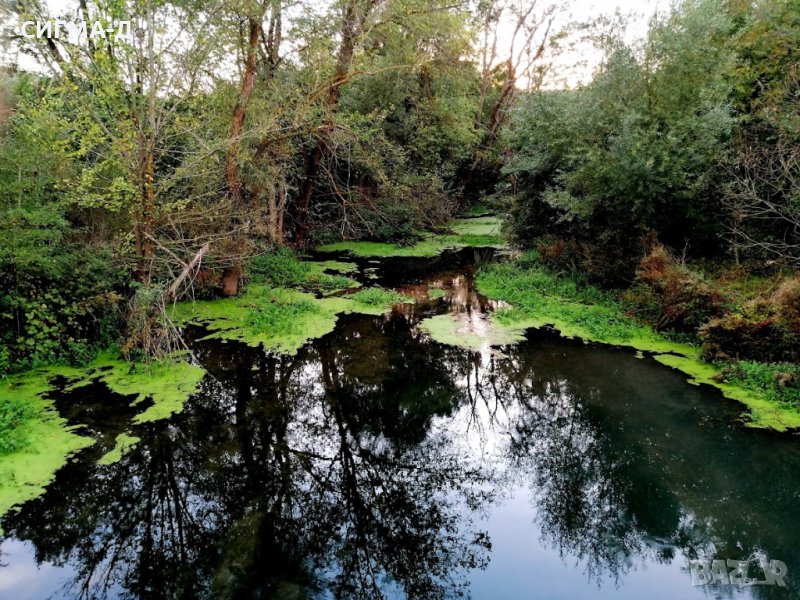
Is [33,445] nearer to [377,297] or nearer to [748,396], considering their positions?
[377,297]

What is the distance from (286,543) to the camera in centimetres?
487

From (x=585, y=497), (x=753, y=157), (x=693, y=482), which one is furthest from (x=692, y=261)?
(x=585, y=497)

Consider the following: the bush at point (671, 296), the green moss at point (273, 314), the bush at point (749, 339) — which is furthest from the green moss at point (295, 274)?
the bush at point (749, 339)

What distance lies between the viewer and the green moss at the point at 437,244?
1991 cm

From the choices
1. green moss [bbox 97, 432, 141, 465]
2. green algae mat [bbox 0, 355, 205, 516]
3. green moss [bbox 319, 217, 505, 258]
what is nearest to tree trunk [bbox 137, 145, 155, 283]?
green algae mat [bbox 0, 355, 205, 516]

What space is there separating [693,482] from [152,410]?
7.24 m

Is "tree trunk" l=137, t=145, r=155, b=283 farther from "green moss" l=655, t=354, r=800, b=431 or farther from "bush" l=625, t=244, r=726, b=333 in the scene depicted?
"bush" l=625, t=244, r=726, b=333

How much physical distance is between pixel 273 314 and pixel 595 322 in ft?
24.0

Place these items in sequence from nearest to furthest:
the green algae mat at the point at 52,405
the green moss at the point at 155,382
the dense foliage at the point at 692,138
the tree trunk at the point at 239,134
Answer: the green algae mat at the point at 52,405 → the green moss at the point at 155,382 → the dense foliage at the point at 692,138 → the tree trunk at the point at 239,134

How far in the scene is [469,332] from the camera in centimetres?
1078

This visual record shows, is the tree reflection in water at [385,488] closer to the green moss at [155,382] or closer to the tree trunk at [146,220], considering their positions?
the green moss at [155,382]

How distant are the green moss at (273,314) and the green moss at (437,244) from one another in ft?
22.1

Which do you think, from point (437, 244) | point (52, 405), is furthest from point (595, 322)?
point (437, 244)

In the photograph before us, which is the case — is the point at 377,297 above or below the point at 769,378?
above
